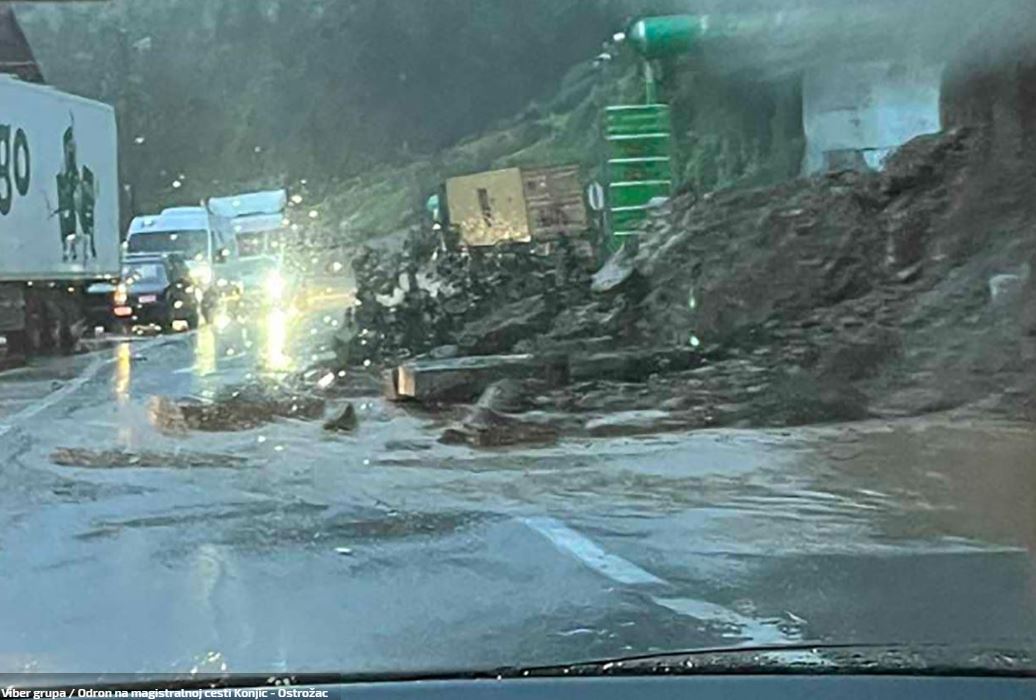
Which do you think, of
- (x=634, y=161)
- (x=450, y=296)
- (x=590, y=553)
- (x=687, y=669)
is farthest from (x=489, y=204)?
(x=687, y=669)

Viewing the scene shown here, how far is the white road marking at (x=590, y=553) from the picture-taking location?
3746 millimetres

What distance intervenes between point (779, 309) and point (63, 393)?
2.03m

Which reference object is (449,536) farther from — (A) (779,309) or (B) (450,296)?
(A) (779,309)

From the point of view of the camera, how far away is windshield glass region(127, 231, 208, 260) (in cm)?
406

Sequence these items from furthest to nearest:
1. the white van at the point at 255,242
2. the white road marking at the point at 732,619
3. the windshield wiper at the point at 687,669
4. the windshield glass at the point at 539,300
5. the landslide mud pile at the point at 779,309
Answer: the landslide mud pile at the point at 779,309 < the white van at the point at 255,242 < the windshield glass at the point at 539,300 < the white road marking at the point at 732,619 < the windshield wiper at the point at 687,669

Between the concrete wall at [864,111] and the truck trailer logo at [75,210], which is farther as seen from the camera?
the truck trailer logo at [75,210]

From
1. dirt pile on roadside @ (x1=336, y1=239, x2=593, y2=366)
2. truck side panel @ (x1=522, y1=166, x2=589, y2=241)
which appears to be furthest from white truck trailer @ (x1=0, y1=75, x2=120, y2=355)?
truck side panel @ (x1=522, y1=166, x2=589, y2=241)

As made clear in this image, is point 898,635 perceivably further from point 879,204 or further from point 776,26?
point 776,26

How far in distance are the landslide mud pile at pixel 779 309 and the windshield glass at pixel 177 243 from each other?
438 millimetres

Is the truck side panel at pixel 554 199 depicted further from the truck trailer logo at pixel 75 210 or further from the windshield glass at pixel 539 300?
the truck trailer logo at pixel 75 210

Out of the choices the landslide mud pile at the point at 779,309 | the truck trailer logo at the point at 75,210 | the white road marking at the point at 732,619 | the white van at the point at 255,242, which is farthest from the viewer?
the truck trailer logo at the point at 75,210

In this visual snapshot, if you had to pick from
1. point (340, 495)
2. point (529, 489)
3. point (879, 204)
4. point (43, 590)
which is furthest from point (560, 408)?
point (43, 590)

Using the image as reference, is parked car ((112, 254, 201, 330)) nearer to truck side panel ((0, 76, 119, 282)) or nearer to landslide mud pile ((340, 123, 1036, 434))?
truck side panel ((0, 76, 119, 282))

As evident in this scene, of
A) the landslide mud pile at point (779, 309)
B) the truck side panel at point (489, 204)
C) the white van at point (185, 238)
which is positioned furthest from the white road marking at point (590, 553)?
the white van at point (185, 238)
